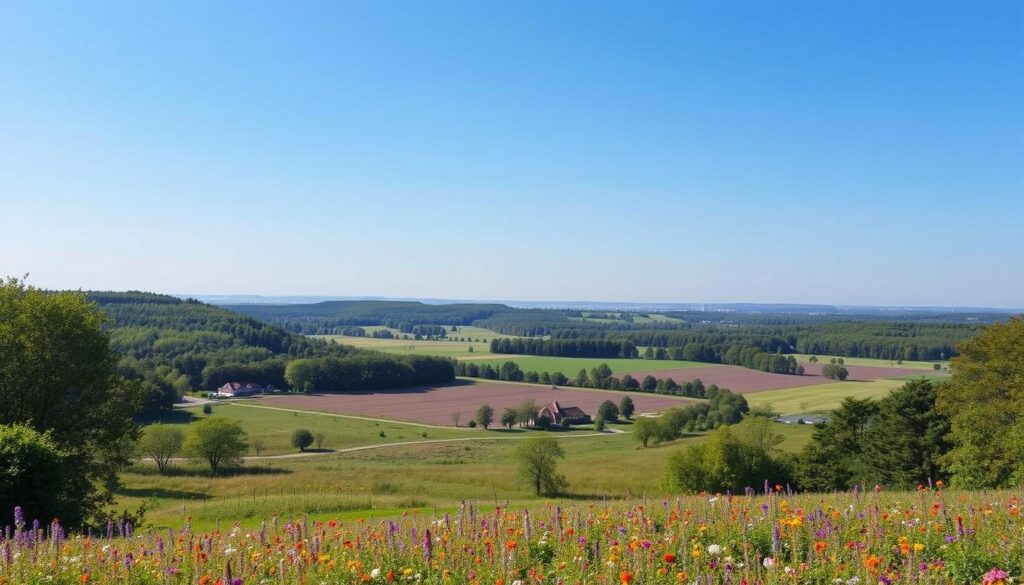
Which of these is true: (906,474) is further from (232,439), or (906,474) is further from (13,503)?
(232,439)

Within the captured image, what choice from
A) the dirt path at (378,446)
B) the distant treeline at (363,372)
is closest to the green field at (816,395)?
the dirt path at (378,446)

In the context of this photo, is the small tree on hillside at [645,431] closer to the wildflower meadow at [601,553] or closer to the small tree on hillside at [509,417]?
the small tree on hillside at [509,417]

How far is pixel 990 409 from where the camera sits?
30875 millimetres

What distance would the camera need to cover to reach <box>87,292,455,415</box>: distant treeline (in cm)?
12875

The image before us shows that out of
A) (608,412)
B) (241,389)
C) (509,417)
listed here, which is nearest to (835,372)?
(608,412)

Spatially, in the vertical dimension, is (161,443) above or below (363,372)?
above

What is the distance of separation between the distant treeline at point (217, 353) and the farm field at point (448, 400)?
8.94m

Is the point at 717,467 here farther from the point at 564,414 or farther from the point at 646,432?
the point at 564,414

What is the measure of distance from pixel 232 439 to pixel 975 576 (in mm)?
56684

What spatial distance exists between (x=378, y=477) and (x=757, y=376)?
113881 mm

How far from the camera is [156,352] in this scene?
14050 centimetres

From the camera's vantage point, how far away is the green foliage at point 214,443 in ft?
178

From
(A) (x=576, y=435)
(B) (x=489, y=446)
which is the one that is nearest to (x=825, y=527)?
(B) (x=489, y=446)

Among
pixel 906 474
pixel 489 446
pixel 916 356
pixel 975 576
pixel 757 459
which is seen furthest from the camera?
pixel 916 356
